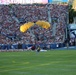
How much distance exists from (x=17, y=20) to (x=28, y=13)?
234 centimetres

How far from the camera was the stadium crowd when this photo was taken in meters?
45.3

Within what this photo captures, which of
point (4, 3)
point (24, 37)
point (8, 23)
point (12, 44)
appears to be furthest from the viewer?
point (4, 3)

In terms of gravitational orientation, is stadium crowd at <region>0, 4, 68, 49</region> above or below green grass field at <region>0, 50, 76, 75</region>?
above

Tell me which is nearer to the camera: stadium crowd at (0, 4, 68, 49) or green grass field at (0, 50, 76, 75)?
green grass field at (0, 50, 76, 75)

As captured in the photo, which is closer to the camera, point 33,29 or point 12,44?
point 12,44

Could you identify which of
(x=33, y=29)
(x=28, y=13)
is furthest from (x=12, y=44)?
(x=28, y=13)

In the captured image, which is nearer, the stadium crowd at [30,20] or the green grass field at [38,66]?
the green grass field at [38,66]

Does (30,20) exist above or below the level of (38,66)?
above

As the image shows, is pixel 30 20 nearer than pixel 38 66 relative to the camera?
No

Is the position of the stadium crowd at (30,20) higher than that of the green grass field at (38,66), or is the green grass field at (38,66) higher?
the stadium crowd at (30,20)

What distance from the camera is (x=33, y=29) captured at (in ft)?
159

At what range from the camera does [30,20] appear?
50.3m

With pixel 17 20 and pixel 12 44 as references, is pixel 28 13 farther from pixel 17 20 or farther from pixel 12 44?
pixel 12 44

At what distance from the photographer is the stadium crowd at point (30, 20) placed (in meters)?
45.3
